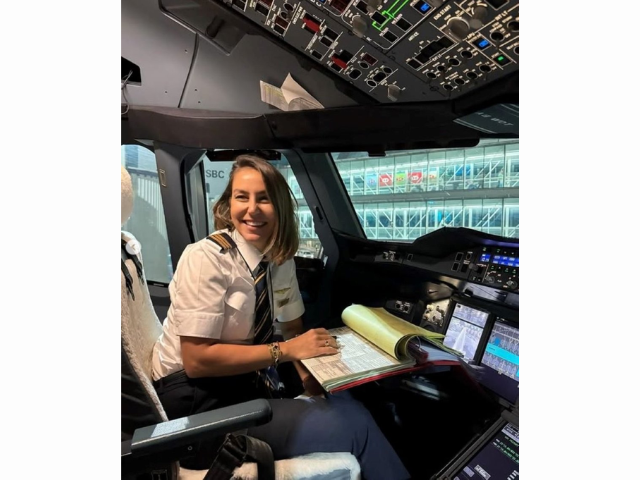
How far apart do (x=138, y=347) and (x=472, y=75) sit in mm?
1240

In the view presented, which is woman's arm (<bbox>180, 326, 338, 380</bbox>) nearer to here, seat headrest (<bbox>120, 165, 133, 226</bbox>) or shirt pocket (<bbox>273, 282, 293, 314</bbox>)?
shirt pocket (<bbox>273, 282, 293, 314</bbox>)

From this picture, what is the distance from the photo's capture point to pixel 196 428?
2.48 ft

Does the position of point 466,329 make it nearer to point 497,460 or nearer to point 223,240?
point 497,460

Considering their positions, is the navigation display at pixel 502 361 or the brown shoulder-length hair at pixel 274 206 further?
the brown shoulder-length hair at pixel 274 206

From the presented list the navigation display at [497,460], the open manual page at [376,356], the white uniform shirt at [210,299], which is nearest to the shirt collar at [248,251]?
the white uniform shirt at [210,299]

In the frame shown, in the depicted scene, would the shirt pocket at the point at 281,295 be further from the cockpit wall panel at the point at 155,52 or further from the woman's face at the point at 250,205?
the cockpit wall panel at the point at 155,52

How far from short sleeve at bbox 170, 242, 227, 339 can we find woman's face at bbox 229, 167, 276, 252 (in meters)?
0.14

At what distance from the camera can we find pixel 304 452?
0.99 metres

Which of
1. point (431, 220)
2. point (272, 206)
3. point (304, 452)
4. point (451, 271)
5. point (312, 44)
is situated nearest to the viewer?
point (304, 452)

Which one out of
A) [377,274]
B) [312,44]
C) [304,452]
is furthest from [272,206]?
[304,452]

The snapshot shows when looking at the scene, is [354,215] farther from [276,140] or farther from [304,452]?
[304,452]

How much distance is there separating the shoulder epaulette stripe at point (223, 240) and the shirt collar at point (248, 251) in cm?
2

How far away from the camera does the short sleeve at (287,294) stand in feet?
4.32

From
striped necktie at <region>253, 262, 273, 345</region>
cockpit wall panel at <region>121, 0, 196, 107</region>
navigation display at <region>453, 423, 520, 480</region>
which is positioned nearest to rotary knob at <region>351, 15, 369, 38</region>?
cockpit wall panel at <region>121, 0, 196, 107</region>
